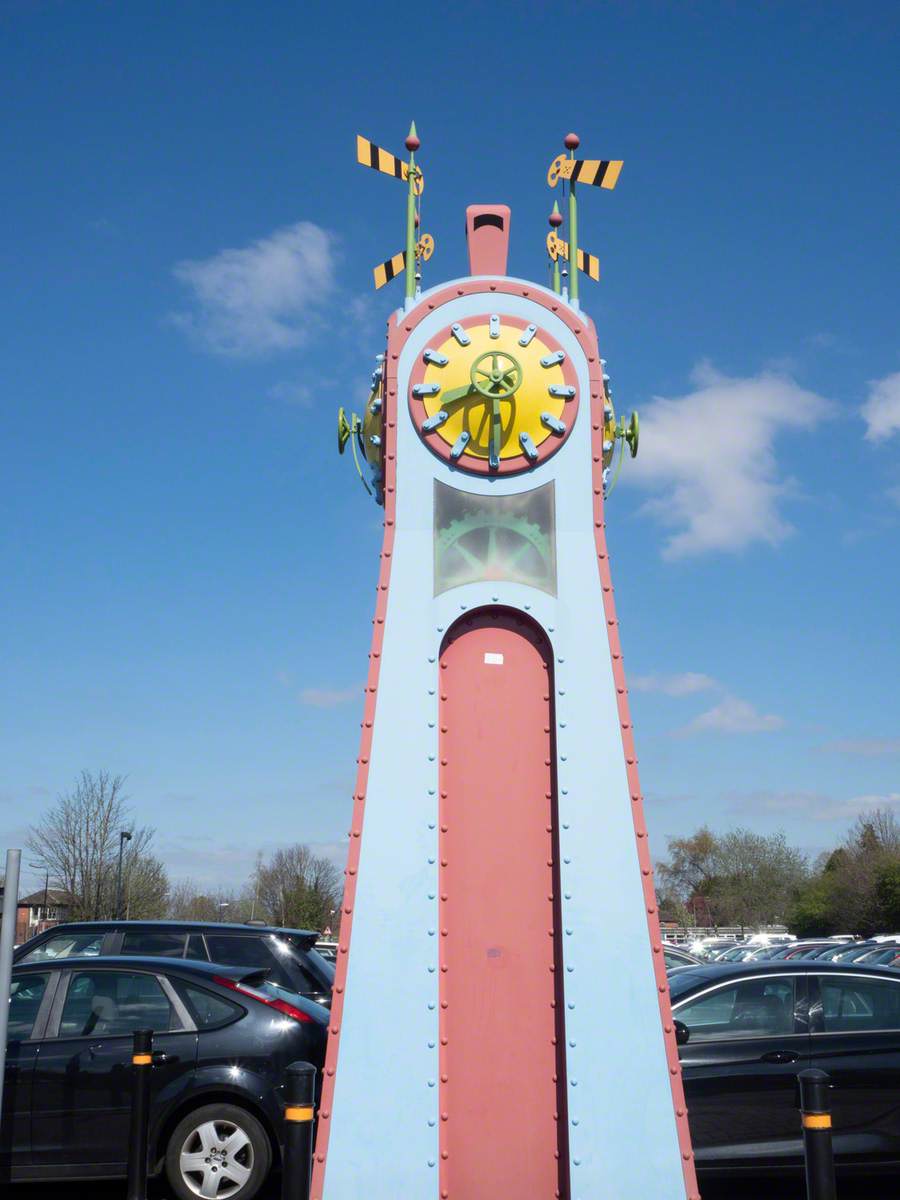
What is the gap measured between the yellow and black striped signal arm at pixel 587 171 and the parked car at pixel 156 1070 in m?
5.55

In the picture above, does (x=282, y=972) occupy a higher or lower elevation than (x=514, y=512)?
lower

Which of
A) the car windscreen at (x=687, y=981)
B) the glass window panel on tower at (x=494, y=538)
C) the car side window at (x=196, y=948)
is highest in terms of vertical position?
the glass window panel on tower at (x=494, y=538)

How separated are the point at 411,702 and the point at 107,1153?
3671 mm

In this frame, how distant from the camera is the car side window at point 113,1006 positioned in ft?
22.7

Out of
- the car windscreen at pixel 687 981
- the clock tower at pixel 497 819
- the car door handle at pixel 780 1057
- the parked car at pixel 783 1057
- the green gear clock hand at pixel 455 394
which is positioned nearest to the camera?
the clock tower at pixel 497 819

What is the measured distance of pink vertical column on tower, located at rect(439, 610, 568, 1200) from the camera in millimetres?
4766

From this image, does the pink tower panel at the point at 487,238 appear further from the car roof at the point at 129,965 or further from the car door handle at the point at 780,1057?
the car door handle at the point at 780,1057

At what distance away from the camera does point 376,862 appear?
16.4 ft

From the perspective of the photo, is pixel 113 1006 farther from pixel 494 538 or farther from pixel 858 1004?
pixel 858 1004

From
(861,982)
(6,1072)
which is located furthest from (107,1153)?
(861,982)

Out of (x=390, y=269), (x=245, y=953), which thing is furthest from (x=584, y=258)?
(x=245, y=953)

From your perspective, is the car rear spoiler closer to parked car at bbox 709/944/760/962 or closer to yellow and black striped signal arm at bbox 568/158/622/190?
yellow and black striped signal arm at bbox 568/158/622/190

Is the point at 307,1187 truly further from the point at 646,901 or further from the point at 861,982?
the point at 861,982

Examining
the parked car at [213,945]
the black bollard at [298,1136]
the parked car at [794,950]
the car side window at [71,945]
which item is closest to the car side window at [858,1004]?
the parked car at [213,945]
